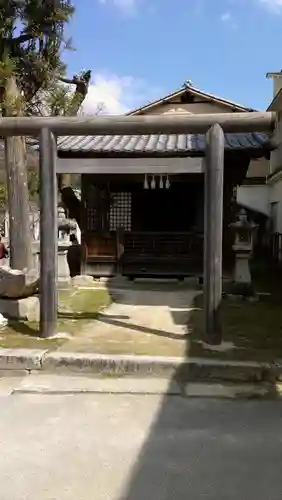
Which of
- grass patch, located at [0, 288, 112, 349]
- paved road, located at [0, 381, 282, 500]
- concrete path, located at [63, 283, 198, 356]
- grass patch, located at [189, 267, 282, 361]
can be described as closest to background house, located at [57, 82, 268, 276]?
concrete path, located at [63, 283, 198, 356]

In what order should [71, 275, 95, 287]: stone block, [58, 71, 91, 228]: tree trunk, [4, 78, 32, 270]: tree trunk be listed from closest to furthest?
1. [4, 78, 32, 270]: tree trunk
2. [71, 275, 95, 287]: stone block
3. [58, 71, 91, 228]: tree trunk

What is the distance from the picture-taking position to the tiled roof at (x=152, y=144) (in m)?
11.3

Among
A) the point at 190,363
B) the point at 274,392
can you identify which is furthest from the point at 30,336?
the point at 274,392

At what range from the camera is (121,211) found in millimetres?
14867

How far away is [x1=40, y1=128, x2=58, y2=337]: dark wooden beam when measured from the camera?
602 cm

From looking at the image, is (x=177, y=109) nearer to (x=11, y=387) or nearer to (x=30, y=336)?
(x=30, y=336)

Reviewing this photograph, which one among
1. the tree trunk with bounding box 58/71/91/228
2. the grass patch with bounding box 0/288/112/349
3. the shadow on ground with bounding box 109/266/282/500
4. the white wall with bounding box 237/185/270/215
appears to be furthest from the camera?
the white wall with bounding box 237/185/270/215

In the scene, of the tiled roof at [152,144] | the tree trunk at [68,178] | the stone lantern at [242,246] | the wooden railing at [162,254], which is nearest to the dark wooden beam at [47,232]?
the stone lantern at [242,246]

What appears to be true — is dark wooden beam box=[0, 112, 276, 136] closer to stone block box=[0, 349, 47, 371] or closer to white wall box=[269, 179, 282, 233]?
stone block box=[0, 349, 47, 371]

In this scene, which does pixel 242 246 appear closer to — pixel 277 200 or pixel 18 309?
pixel 18 309

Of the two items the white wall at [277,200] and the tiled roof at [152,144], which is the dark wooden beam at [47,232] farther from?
the white wall at [277,200]

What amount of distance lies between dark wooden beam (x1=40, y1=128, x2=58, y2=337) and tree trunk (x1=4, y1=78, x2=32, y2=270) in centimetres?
442

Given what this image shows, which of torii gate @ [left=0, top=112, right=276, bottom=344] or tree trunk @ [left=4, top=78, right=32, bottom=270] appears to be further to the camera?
tree trunk @ [left=4, top=78, right=32, bottom=270]

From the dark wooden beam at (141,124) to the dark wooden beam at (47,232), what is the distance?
208 mm
